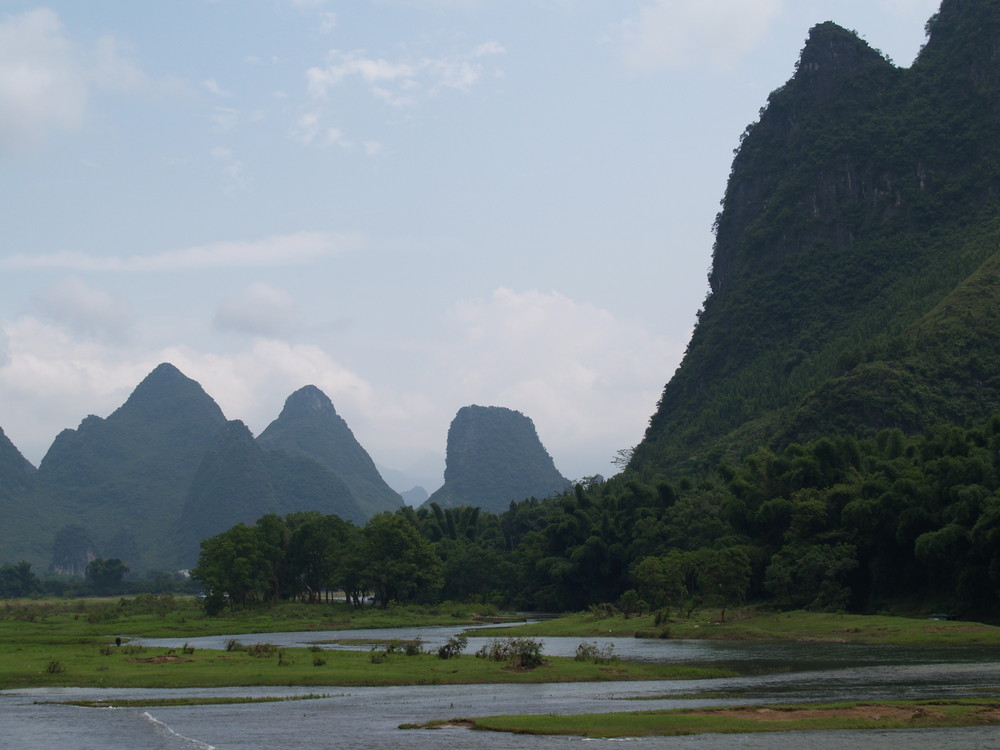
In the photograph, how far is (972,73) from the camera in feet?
480

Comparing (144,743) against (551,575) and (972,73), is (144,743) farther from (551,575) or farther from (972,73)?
(972,73)

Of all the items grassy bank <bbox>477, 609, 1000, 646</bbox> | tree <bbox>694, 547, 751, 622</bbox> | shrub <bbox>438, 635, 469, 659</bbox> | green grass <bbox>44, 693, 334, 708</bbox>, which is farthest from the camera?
tree <bbox>694, 547, 751, 622</bbox>

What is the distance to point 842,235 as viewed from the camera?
149000mm

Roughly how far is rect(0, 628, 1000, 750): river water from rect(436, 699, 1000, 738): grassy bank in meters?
0.64

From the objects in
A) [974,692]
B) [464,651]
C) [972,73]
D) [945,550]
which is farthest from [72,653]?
[972,73]

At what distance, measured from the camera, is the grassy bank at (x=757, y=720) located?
2262 centimetres

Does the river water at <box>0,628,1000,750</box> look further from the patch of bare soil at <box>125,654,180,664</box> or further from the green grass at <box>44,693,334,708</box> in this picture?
the patch of bare soil at <box>125,654,180,664</box>

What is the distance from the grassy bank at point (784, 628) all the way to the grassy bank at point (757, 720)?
19936 millimetres

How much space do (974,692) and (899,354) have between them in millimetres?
75936

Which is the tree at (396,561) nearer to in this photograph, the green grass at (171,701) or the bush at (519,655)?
the bush at (519,655)

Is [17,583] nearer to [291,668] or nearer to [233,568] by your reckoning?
[233,568]

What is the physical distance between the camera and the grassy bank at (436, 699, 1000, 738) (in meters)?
22.6

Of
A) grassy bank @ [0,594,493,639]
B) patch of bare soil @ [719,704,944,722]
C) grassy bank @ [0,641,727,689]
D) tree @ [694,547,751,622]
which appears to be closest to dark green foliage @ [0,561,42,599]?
grassy bank @ [0,594,493,639]

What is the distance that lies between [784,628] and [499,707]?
2895 centimetres
